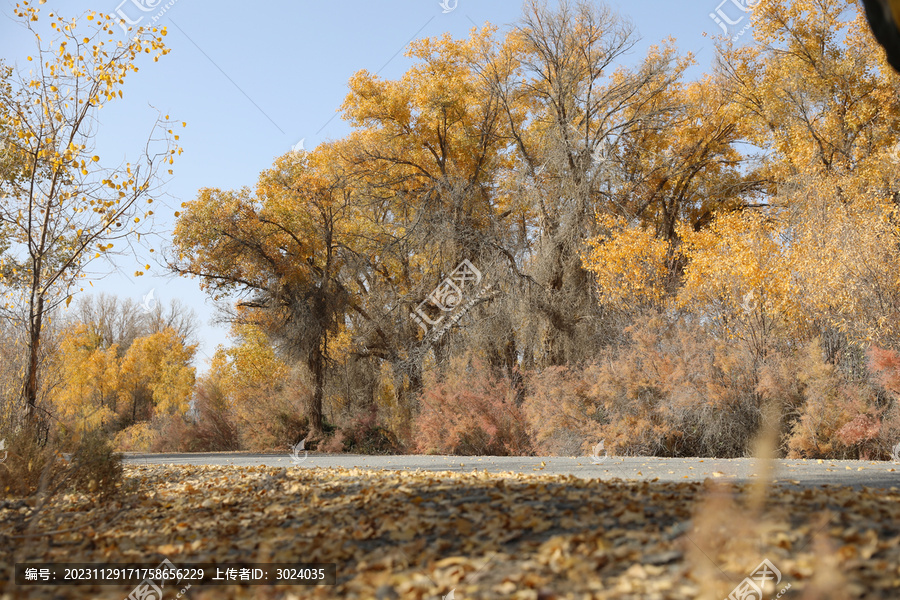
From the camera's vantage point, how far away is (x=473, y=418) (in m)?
15.2

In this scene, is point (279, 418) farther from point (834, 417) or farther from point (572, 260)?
point (834, 417)

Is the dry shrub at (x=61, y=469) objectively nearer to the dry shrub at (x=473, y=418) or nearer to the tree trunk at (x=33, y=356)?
the tree trunk at (x=33, y=356)

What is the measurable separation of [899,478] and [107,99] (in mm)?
10862

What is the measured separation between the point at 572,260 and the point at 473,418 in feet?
18.0

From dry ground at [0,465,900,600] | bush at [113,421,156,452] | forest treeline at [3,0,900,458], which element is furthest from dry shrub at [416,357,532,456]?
bush at [113,421,156,452]

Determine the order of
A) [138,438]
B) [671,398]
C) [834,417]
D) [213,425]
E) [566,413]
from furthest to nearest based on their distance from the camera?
[138,438] < [213,425] < [566,413] < [671,398] < [834,417]

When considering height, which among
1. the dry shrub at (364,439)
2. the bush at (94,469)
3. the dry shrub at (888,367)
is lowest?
the dry shrub at (364,439)

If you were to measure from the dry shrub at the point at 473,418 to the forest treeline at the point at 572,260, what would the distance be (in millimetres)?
68

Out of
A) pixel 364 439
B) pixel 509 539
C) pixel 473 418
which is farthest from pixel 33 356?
pixel 364 439

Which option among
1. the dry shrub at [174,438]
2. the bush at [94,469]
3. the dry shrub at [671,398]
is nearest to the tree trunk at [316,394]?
the dry shrub at [174,438]

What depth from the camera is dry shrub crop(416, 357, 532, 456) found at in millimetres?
15016

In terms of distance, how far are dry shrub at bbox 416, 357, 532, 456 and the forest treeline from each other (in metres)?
0.07

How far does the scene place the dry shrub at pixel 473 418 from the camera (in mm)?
15016

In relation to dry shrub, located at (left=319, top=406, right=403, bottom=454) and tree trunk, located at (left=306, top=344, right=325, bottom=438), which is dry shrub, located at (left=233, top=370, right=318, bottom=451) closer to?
tree trunk, located at (left=306, top=344, right=325, bottom=438)
